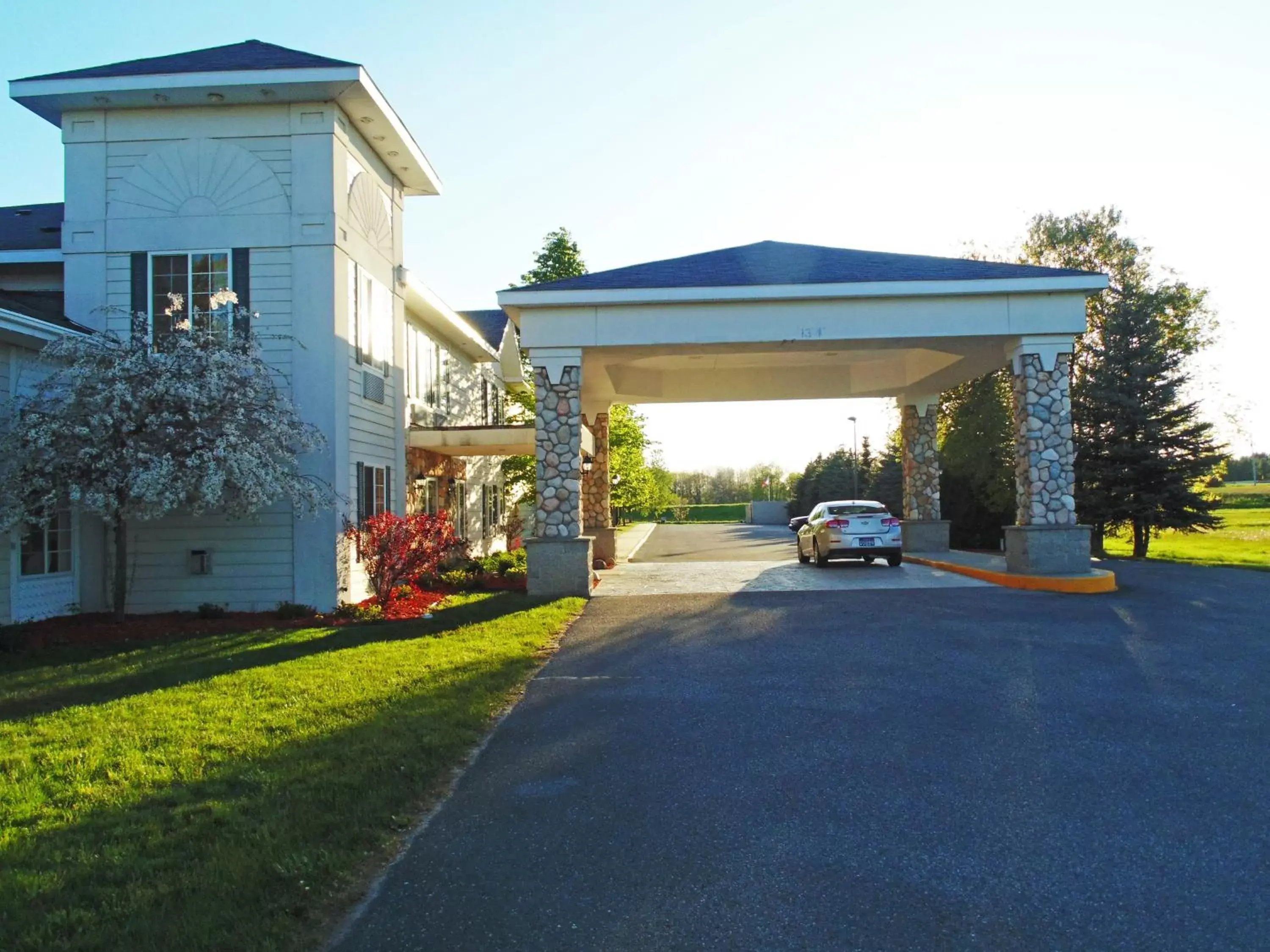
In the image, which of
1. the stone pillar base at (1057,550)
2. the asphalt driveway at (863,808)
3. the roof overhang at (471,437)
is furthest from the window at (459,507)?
the asphalt driveway at (863,808)

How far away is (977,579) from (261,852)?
14.8 meters

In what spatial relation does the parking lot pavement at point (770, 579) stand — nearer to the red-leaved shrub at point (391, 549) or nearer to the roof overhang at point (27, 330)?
the red-leaved shrub at point (391, 549)

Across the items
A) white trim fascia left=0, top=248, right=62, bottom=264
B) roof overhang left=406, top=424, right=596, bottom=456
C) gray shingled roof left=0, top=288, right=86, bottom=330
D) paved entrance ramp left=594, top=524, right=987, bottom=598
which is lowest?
paved entrance ramp left=594, top=524, right=987, bottom=598

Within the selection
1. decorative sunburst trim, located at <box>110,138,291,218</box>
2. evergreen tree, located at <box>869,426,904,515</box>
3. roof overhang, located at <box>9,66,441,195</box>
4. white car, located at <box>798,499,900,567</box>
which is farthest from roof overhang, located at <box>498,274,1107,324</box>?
evergreen tree, located at <box>869,426,904,515</box>

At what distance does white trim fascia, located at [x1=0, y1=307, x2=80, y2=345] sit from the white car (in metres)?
14.1

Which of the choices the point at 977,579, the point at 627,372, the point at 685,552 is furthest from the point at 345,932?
the point at 685,552

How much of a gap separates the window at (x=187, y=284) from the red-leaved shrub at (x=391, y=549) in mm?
3991

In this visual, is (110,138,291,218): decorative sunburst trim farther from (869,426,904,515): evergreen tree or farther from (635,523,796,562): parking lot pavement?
(869,426,904,515): evergreen tree

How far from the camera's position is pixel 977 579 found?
17.1 meters

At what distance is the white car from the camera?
19766mm

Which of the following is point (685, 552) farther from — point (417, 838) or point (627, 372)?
point (417, 838)

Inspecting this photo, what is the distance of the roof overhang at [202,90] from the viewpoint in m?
13.9

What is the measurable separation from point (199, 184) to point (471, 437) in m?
6.88

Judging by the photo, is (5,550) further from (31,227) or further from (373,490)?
(31,227)
